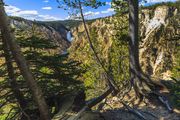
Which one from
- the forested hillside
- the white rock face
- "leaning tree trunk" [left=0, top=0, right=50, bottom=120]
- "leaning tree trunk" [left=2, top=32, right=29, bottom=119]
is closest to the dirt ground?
the forested hillside

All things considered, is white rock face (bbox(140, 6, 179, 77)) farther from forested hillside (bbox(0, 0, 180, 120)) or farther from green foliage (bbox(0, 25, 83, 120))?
green foliage (bbox(0, 25, 83, 120))

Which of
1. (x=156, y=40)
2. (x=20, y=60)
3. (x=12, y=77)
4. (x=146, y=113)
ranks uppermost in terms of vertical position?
(x=20, y=60)

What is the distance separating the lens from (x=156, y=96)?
636 inches

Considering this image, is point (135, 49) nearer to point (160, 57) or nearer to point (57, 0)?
point (57, 0)

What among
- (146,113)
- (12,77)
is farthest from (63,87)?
(146,113)

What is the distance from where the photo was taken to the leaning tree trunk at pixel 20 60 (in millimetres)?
10758

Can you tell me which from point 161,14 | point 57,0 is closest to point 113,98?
point 57,0

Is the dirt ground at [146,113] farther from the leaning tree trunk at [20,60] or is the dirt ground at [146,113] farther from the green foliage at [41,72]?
the leaning tree trunk at [20,60]

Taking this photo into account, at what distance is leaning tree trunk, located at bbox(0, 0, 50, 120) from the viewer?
1076 cm

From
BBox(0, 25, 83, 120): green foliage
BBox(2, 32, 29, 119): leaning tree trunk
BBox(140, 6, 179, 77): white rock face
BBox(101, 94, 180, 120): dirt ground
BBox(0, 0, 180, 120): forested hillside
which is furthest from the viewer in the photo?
BBox(140, 6, 179, 77): white rock face

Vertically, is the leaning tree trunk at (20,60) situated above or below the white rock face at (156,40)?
above

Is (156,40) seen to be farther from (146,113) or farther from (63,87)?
(63,87)

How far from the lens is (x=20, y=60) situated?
36.5 feet

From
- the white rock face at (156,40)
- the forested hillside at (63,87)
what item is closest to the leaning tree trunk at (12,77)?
the forested hillside at (63,87)
